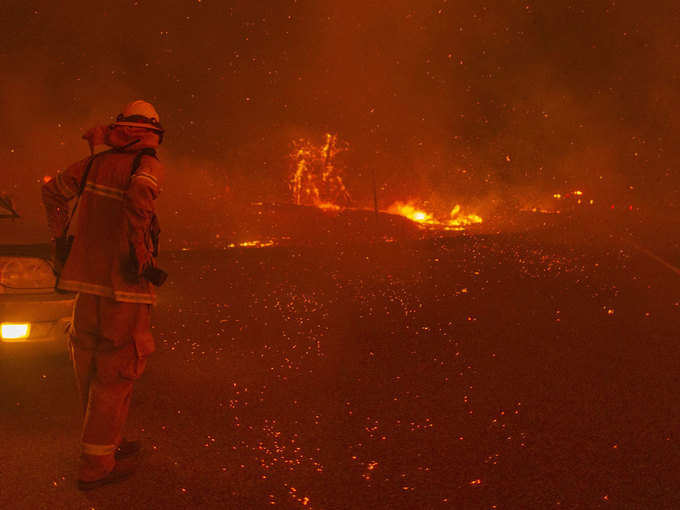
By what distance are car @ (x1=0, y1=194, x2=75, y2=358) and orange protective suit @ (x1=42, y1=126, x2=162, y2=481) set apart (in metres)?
0.86

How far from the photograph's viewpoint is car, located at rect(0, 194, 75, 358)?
11.8 ft

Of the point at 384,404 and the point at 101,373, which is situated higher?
the point at 101,373

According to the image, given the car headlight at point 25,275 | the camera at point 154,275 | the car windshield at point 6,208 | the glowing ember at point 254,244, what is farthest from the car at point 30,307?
the glowing ember at point 254,244

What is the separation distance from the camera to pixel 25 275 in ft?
12.2

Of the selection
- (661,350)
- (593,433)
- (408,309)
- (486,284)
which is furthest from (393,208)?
(593,433)

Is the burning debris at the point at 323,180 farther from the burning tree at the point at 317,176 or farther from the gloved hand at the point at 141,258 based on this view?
the gloved hand at the point at 141,258

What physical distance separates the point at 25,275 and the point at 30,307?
0.20 metres

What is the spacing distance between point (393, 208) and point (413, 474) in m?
19.9

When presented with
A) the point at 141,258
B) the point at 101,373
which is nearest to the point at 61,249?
the point at 141,258

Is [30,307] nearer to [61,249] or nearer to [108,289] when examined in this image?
[61,249]

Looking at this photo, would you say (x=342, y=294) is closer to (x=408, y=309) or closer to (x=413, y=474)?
(x=408, y=309)

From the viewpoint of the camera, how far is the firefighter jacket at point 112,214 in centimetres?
276

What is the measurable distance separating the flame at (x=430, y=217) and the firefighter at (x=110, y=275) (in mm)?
14534

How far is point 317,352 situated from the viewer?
5004 millimetres
